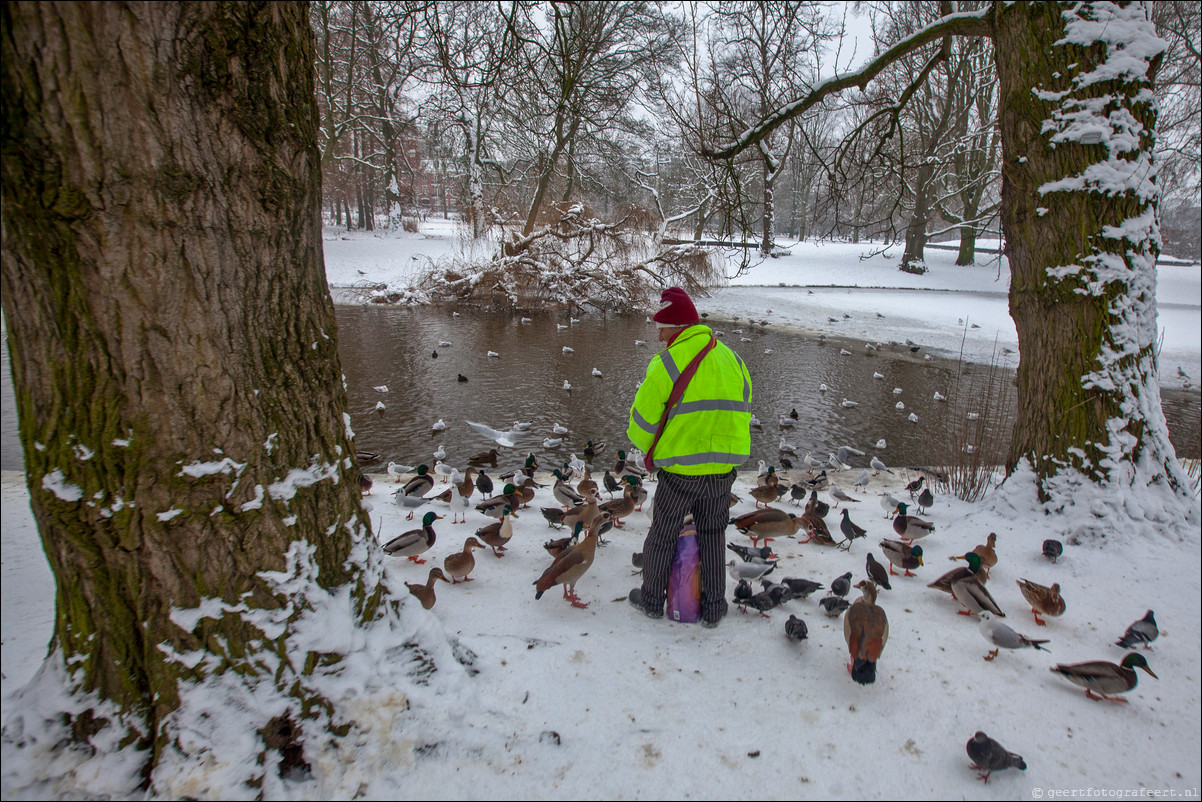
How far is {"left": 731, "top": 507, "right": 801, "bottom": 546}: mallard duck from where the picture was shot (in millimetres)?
4559

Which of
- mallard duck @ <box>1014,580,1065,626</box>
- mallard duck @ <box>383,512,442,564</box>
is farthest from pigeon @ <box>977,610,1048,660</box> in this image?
mallard duck @ <box>383,512,442,564</box>

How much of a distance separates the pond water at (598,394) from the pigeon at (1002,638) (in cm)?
286

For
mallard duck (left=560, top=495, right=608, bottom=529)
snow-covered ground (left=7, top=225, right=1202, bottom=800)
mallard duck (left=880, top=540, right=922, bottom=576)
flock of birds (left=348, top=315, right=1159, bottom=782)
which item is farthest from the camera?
mallard duck (left=560, top=495, right=608, bottom=529)

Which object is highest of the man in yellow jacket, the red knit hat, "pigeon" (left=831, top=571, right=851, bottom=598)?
the red knit hat

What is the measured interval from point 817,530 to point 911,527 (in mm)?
746

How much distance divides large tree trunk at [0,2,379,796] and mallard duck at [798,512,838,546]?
3.69 m

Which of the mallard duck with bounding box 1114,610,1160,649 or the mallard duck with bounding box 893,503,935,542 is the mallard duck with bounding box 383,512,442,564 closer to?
the mallard duck with bounding box 893,503,935,542

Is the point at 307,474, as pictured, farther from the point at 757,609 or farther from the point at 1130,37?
the point at 1130,37

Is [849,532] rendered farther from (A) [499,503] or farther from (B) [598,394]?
(B) [598,394]

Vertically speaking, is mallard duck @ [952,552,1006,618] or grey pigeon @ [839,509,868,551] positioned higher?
mallard duck @ [952,552,1006,618]

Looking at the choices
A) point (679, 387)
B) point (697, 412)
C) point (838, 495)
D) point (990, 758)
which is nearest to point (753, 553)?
point (697, 412)

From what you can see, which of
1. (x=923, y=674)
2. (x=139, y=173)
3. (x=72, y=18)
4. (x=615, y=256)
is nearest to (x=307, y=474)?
(x=139, y=173)

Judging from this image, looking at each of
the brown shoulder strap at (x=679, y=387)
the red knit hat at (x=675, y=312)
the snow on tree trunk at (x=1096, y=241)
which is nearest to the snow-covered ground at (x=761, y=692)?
the snow on tree trunk at (x=1096, y=241)

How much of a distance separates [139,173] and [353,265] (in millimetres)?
26238
